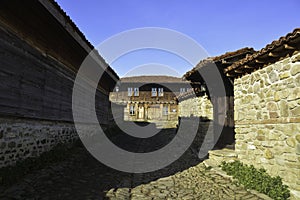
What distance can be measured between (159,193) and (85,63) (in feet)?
23.3

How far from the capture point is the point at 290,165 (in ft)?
14.8

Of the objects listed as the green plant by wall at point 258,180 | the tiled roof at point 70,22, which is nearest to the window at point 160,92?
the tiled roof at point 70,22

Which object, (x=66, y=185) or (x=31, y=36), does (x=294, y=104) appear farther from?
(x=31, y=36)

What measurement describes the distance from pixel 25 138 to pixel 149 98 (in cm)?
2938

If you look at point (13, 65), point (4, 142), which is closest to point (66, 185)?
point (4, 142)

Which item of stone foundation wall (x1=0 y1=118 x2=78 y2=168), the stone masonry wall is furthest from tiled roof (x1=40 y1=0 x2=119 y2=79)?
the stone masonry wall

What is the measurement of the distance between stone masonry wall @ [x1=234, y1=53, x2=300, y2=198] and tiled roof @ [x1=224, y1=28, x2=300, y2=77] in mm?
129

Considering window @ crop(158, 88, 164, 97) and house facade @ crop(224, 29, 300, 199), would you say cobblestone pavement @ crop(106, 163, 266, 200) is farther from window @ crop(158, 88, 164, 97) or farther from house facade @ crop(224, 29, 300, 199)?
window @ crop(158, 88, 164, 97)

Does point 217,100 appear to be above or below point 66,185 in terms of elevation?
above

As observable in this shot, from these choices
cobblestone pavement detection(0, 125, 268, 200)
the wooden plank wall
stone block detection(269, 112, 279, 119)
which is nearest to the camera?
cobblestone pavement detection(0, 125, 268, 200)

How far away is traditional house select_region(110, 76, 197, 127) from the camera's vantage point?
34.9m

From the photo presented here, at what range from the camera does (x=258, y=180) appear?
5102 mm

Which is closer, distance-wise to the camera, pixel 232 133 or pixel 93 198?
pixel 93 198

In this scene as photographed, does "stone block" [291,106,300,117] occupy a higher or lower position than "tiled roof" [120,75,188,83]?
lower
